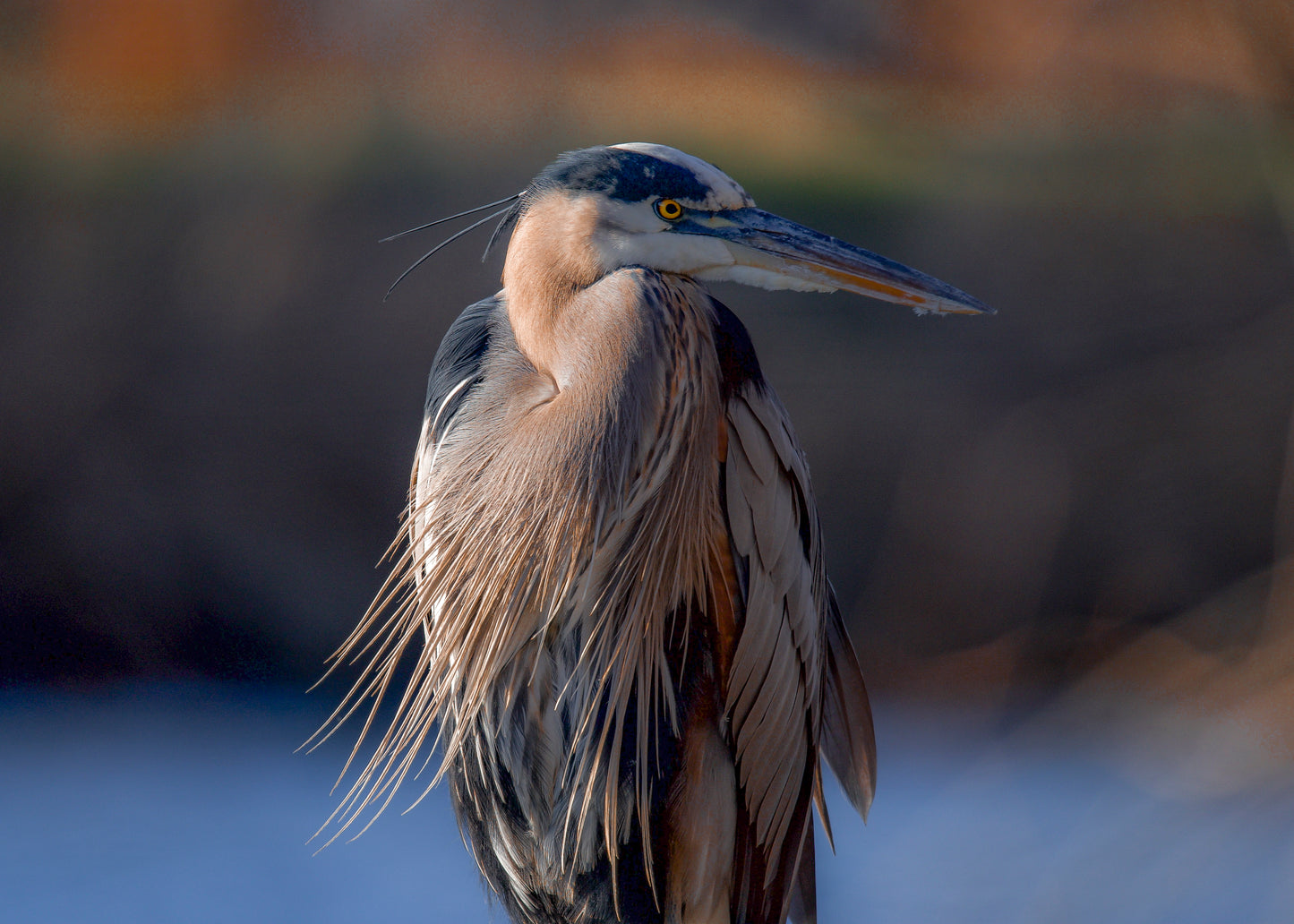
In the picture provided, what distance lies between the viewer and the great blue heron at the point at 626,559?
2.31 feet

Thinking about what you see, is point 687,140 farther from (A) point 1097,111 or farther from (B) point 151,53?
(B) point 151,53

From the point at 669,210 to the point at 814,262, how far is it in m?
0.12

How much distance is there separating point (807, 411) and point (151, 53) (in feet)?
5.04

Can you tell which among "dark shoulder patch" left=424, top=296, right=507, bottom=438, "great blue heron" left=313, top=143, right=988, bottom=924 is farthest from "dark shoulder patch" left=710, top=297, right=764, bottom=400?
"dark shoulder patch" left=424, top=296, right=507, bottom=438

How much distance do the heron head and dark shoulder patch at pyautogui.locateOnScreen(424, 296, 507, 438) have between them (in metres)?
0.12

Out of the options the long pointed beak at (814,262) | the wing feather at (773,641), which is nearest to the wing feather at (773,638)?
the wing feather at (773,641)

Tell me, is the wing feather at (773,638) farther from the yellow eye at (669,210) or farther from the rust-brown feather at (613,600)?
the yellow eye at (669,210)

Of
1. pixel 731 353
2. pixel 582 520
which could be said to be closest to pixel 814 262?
pixel 731 353

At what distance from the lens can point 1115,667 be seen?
1883 millimetres

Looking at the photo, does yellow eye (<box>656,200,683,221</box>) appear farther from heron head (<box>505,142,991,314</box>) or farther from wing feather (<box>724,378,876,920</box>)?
wing feather (<box>724,378,876,920</box>)

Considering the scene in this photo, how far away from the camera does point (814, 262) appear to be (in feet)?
2.44

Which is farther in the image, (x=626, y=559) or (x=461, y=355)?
(x=461, y=355)

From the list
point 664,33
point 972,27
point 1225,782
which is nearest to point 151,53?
point 664,33

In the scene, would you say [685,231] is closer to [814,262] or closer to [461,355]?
[814,262]
